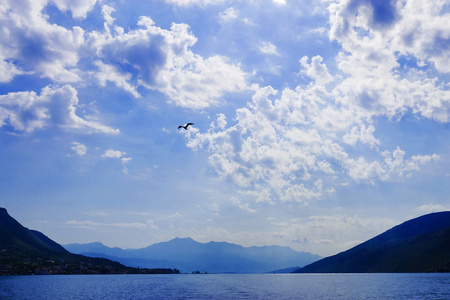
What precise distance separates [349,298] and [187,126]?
10245 centimetres

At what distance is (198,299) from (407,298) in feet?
266

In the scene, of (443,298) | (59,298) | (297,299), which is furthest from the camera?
(59,298)

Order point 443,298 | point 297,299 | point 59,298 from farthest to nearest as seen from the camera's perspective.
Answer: point 59,298
point 297,299
point 443,298

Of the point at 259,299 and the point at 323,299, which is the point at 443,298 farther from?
the point at 259,299

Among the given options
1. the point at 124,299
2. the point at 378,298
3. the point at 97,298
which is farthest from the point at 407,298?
the point at 97,298

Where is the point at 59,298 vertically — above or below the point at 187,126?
below

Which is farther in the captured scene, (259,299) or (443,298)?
(259,299)

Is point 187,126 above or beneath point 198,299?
above

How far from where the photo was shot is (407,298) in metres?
133

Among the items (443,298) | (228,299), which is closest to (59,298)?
(228,299)

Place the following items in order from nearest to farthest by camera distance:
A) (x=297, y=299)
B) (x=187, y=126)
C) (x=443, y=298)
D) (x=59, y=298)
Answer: (x=187, y=126) → (x=443, y=298) → (x=297, y=299) → (x=59, y=298)

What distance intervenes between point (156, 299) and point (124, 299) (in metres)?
13.7

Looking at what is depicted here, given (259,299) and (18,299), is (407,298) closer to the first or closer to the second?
(259,299)

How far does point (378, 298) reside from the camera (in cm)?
13775
